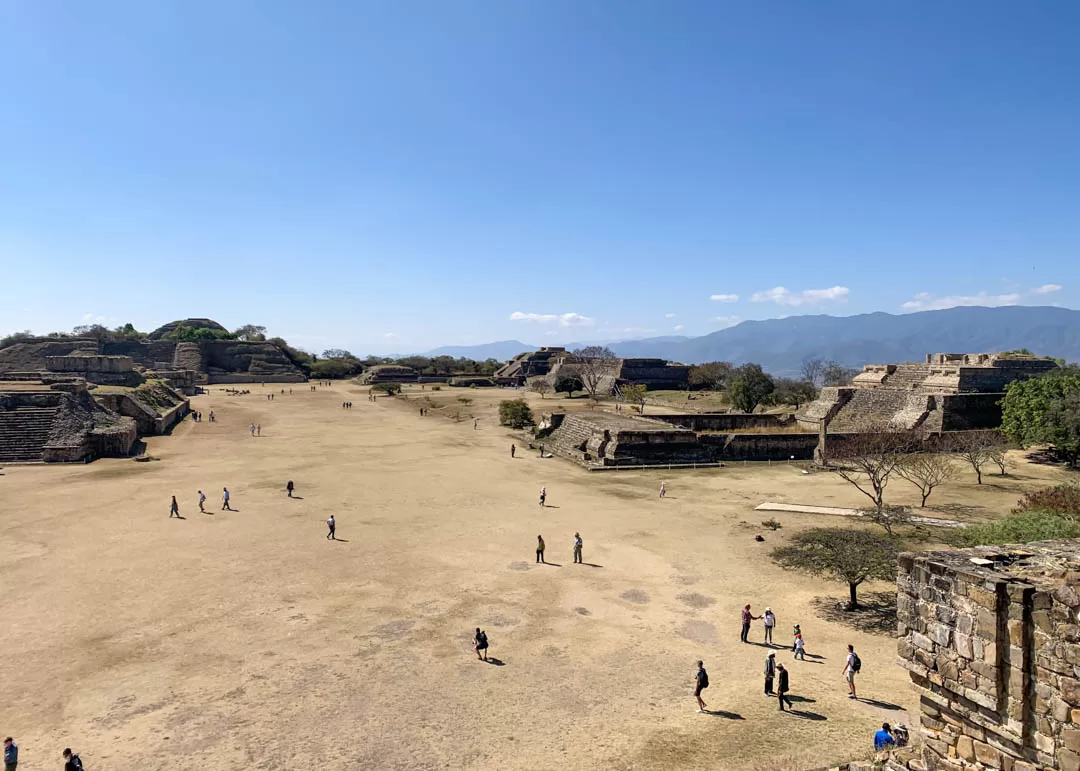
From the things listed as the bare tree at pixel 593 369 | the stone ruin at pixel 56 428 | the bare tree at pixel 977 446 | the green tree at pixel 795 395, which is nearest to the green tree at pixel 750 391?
the green tree at pixel 795 395

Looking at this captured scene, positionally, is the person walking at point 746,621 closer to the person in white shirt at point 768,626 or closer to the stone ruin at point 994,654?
the person in white shirt at point 768,626

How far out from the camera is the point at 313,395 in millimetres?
71312

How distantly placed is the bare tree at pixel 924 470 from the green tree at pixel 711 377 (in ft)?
159

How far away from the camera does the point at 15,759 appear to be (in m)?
8.18

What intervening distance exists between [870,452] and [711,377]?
48248 millimetres

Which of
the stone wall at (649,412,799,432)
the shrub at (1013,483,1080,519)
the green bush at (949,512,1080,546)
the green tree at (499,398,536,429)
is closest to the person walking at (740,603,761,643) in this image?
the green bush at (949,512,1080,546)

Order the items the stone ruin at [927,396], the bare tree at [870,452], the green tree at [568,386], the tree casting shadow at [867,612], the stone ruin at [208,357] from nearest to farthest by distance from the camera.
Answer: the tree casting shadow at [867,612], the bare tree at [870,452], the stone ruin at [927,396], the green tree at [568,386], the stone ruin at [208,357]

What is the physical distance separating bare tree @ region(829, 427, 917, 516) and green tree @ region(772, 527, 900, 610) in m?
8.21

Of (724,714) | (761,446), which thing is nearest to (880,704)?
(724,714)

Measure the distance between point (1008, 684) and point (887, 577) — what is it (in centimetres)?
1062

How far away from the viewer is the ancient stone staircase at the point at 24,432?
3011cm

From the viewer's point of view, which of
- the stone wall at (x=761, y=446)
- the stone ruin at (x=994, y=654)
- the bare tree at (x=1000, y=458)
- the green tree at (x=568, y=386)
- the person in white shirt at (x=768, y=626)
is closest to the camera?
the stone ruin at (x=994, y=654)

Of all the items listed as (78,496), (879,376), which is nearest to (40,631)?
(78,496)

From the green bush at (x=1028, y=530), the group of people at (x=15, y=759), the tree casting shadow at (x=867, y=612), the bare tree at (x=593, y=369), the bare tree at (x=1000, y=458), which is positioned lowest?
the tree casting shadow at (x=867, y=612)
